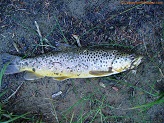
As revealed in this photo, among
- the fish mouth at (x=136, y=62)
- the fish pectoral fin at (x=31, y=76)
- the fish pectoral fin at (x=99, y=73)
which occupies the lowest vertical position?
the fish pectoral fin at (x=31, y=76)

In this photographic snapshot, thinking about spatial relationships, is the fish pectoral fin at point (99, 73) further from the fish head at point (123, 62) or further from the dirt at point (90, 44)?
the dirt at point (90, 44)

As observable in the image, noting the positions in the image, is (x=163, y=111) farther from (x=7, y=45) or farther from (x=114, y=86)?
(x=7, y=45)

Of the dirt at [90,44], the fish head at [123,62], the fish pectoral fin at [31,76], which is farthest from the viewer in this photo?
the dirt at [90,44]

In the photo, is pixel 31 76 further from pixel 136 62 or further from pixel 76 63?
pixel 136 62

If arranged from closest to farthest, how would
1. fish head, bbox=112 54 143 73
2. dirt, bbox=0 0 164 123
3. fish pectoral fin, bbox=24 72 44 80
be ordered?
fish head, bbox=112 54 143 73, fish pectoral fin, bbox=24 72 44 80, dirt, bbox=0 0 164 123

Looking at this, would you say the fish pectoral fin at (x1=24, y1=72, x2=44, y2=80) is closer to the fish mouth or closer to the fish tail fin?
the fish tail fin

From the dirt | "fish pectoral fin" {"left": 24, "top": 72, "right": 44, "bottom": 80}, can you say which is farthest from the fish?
the dirt

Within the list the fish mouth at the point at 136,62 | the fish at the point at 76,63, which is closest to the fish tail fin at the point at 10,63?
the fish at the point at 76,63

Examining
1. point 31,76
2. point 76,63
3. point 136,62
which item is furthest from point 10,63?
point 136,62

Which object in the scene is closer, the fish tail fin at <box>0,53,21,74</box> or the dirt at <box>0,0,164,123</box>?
the fish tail fin at <box>0,53,21,74</box>
